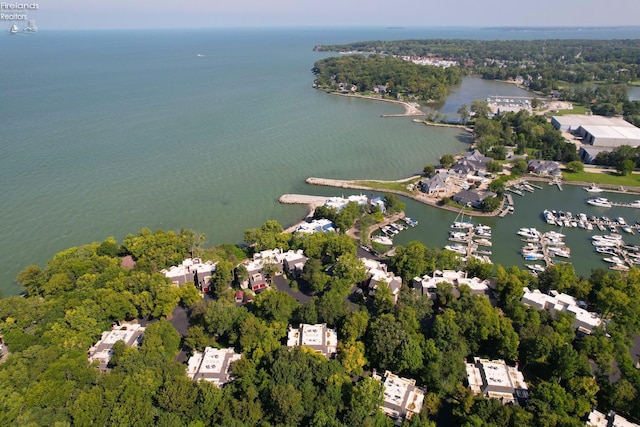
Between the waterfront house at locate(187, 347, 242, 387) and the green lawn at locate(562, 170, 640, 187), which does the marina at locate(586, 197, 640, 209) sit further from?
the waterfront house at locate(187, 347, 242, 387)

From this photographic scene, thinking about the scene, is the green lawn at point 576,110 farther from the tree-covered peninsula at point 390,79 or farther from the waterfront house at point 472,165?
the waterfront house at point 472,165

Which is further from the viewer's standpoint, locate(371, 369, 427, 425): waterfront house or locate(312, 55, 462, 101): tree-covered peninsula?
locate(312, 55, 462, 101): tree-covered peninsula

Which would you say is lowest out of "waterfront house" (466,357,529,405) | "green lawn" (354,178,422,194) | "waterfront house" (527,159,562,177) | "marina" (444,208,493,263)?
"marina" (444,208,493,263)

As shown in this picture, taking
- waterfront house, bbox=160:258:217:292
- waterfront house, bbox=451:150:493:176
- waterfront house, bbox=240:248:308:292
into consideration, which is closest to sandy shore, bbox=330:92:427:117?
waterfront house, bbox=451:150:493:176

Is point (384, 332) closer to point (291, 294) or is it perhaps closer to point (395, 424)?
point (395, 424)

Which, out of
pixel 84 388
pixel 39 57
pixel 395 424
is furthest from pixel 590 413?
pixel 39 57

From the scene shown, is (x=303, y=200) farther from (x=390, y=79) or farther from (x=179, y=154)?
(x=390, y=79)

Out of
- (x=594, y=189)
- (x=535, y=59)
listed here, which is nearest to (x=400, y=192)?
(x=594, y=189)

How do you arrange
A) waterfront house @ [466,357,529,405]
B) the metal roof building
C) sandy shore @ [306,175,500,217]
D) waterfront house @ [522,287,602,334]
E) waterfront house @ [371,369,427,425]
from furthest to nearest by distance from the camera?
1. the metal roof building
2. sandy shore @ [306,175,500,217]
3. waterfront house @ [522,287,602,334]
4. waterfront house @ [466,357,529,405]
5. waterfront house @ [371,369,427,425]
